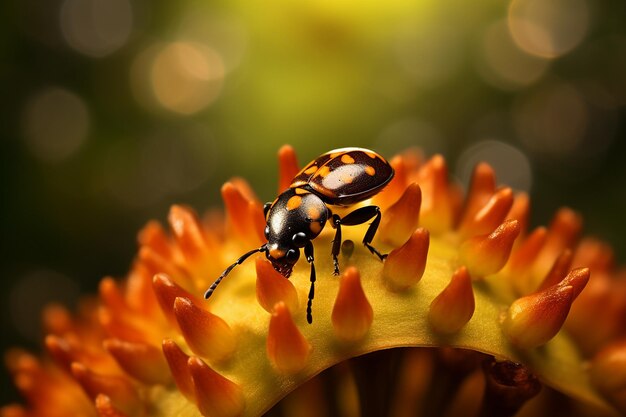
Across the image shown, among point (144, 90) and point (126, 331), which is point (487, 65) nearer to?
point (144, 90)

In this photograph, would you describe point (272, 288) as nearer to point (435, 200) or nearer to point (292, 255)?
point (292, 255)

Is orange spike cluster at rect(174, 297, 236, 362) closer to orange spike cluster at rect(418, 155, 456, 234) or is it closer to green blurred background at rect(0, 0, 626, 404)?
orange spike cluster at rect(418, 155, 456, 234)

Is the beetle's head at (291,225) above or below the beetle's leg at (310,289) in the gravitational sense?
above

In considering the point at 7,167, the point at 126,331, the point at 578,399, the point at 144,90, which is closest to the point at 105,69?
the point at 144,90

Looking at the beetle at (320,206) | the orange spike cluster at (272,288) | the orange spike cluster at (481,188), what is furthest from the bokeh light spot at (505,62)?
the orange spike cluster at (272,288)

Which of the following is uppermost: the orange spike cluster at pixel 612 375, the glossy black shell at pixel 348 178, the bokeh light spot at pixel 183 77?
the bokeh light spot at pixel 183 77

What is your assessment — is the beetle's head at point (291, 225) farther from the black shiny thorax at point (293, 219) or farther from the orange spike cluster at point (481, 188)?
the orange spike cluster at point (481, 188)

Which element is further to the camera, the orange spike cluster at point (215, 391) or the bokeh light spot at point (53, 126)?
the bokeh light spot at point (53, 126)

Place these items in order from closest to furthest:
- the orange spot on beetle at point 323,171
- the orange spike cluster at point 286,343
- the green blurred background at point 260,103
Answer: the orange spike cluster at point 286,343 → the orange spot on beetle at point 323,171 → the green blurred background at point 260,103
